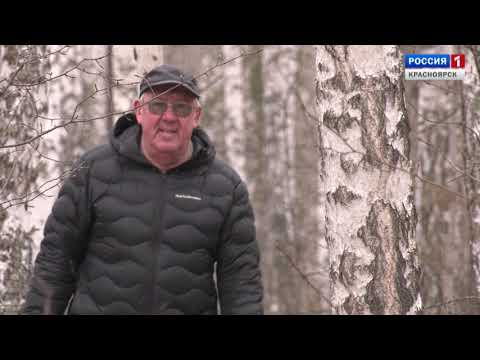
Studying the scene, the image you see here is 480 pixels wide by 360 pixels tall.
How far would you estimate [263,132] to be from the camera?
572 inches

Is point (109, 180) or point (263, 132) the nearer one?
point (109, 180)

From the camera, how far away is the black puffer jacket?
4043 millimetres

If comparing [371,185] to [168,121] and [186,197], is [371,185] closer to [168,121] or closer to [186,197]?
[186,197]

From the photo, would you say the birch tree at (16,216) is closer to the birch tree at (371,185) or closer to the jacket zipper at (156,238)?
the jacket zipper at (156,238)

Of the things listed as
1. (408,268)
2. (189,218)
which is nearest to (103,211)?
(189,218)

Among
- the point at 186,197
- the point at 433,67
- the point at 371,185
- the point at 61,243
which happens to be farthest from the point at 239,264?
the point at 433,67

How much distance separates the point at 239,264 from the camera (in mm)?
4230

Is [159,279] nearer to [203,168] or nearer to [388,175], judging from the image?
[203,168]

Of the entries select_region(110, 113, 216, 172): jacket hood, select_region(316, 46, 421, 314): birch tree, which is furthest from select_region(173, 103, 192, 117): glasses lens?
select_region(316, 46, 421, 314): birch tree

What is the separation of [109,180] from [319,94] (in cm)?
124

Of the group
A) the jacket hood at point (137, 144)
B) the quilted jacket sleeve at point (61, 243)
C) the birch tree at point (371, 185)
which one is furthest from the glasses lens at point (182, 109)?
the birch tree at point (371, 185)

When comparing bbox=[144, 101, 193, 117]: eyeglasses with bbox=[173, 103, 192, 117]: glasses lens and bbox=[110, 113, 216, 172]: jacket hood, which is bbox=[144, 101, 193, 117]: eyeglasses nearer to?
bbox=[173, 103, 192, 117]: glasses lens

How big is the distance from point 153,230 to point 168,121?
1.94ft

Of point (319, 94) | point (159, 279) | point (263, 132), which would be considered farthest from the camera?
point (263, 132)
